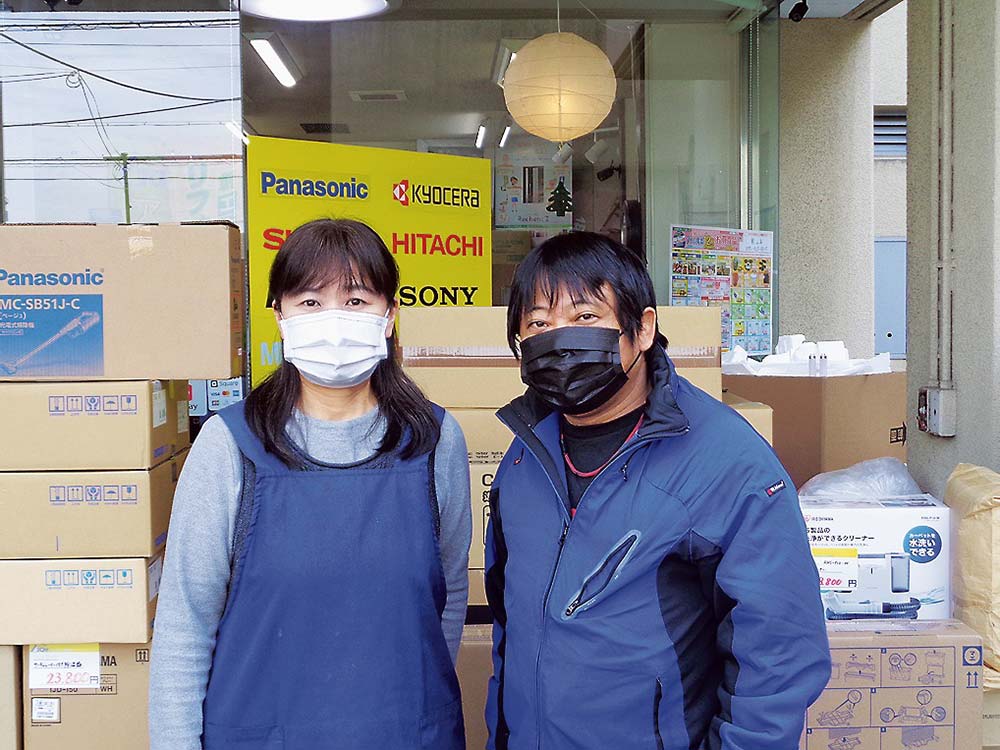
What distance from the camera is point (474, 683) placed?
7.30 feet

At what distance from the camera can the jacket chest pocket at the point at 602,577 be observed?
52.3 inches

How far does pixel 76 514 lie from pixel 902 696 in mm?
1898

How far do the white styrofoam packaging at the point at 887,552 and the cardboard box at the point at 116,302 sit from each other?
156 centimetres

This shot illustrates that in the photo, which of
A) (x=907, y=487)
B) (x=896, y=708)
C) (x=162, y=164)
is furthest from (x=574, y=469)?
(x=162, y=164)

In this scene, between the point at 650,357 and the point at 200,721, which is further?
the point at 650,357

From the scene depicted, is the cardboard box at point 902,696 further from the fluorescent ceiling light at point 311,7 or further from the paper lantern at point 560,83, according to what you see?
the fluorescent ceiling light at point 311,7

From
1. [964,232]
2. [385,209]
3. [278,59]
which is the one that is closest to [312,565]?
[385,209]

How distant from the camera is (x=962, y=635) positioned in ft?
7.23

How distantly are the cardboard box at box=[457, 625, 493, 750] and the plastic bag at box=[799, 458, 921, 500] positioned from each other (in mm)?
1066

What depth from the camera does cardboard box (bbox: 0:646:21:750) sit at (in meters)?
2.04

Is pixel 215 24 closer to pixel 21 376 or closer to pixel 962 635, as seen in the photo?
pixel 21 376

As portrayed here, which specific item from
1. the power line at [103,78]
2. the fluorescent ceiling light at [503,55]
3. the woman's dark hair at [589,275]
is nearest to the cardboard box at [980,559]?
the woman's dark hair at [589,275]

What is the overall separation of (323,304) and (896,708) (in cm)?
165

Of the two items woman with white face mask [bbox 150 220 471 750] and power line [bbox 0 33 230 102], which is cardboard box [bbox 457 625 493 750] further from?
power line [bbox 0 33 230 102]
